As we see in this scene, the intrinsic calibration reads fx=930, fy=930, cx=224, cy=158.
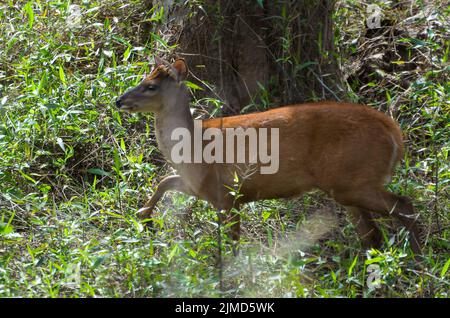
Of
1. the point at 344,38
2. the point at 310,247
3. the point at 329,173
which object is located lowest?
the point at 310,247

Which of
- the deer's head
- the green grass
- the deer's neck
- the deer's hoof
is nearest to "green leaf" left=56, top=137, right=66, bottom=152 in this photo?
the green grass

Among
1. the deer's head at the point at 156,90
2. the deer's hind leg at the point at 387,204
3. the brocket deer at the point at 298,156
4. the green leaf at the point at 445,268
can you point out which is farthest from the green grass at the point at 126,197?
the deer's head at the point at 156,90

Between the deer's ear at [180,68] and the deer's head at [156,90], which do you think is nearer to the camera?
the deer's head at [156,90]

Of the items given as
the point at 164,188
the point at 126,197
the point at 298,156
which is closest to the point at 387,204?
the point at 298,156

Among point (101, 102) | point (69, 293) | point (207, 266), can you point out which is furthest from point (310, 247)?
point (101, 102)

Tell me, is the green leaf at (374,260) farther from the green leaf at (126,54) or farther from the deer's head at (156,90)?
the green leaf at (126,54)

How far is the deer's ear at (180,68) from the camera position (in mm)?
7632

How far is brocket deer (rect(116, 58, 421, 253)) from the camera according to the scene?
707cm

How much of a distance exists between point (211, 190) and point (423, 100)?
249 centimetres

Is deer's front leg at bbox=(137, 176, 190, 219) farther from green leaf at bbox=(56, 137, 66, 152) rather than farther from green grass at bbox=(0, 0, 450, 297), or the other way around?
green leaf at bbox=(56, 137, 66, 152)

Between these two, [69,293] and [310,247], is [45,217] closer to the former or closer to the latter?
[69,293]

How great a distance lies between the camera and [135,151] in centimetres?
834

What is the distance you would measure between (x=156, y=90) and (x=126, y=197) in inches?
36.2

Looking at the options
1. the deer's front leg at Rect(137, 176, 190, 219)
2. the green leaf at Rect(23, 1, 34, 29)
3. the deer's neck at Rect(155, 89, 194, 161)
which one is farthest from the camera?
the green leaf at Rect(23, 1, 34, 29)
